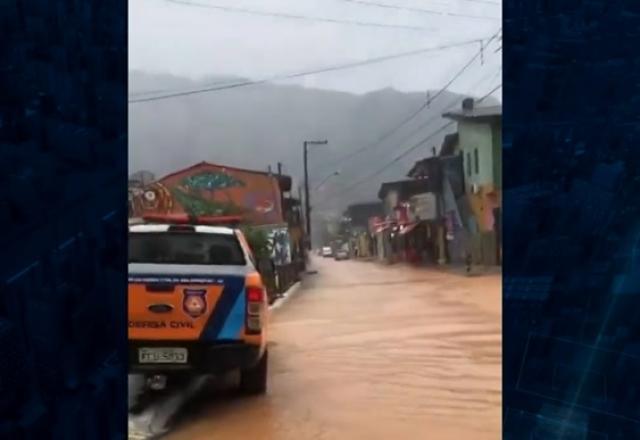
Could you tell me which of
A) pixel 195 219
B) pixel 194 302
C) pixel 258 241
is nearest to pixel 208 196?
pixel 195 219

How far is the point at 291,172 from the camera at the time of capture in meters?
2.80

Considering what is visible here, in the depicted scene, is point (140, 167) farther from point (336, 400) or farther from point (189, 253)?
point (336, 400)

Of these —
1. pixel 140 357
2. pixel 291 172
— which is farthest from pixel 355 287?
pixel 140 357

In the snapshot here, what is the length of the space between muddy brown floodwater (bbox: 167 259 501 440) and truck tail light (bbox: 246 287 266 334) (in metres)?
0.07

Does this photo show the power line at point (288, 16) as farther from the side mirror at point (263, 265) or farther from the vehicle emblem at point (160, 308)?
the vehicle emblem at point (160, 308)

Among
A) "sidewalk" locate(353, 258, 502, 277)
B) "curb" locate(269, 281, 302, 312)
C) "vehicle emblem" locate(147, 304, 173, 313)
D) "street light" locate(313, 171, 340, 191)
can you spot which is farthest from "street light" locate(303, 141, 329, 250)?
"vehicle emblem" locate(147, 304, 173, 313)

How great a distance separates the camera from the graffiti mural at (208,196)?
2.67m

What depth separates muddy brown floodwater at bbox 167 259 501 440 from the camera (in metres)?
2.72

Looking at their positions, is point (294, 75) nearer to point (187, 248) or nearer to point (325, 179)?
point (325, 179)

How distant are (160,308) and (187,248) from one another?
191 mm
